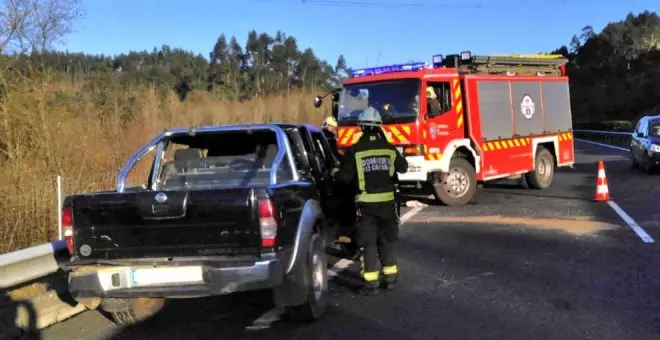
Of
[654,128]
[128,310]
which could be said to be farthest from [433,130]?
[654,128]

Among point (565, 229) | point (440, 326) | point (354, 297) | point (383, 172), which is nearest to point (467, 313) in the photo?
point (440, 326)

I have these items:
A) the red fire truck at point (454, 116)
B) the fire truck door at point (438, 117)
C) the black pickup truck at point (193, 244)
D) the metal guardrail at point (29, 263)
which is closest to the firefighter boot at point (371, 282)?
the black pickup truck at point (193, 244)

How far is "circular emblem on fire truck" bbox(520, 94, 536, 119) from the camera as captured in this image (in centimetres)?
1485

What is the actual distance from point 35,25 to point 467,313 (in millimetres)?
9492

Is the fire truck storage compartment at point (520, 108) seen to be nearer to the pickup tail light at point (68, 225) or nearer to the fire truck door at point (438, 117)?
the fire truck door at point (438, 117)

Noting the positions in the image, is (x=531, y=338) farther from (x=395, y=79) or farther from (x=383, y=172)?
(x=395, y=79)

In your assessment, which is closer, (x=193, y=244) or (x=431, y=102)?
(x=193, y=244)

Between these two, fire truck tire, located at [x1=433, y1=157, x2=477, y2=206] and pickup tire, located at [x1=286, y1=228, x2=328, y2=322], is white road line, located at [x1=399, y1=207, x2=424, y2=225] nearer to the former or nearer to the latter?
fire truck tire, located at [x1=433, y1=157, x2=477, y2=206]

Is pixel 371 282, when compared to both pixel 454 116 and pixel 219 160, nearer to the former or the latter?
pixel 219 160

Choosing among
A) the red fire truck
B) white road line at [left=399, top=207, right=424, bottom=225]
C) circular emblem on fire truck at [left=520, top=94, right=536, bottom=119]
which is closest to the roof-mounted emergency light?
the red fire truck

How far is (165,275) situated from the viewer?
495 centimetres

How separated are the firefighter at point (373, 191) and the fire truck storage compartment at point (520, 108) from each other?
7.11 m

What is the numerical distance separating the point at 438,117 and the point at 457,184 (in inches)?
60.3

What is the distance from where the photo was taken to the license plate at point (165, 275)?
4.90m
